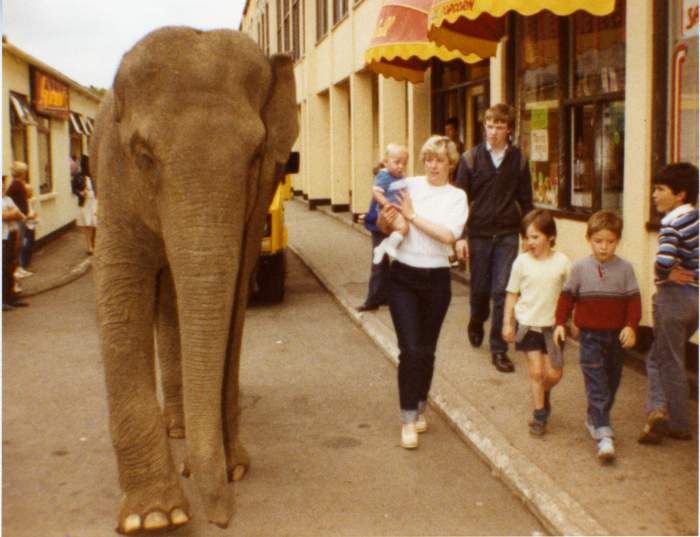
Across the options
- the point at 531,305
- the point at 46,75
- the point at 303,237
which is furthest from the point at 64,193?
the point at 531,305

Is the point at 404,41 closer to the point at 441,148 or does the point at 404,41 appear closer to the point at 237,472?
the point at 441,148

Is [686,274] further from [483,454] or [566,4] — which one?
[566,4]

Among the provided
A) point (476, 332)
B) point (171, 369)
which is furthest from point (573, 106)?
point (171, 369)

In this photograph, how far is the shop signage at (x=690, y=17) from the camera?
7.32m

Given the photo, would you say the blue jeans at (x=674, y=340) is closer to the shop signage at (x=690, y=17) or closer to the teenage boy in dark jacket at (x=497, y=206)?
the teenage boy in dark jacket at (x=497, y=206)

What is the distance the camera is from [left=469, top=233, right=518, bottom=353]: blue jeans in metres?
8.22

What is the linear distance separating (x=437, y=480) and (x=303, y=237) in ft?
51.3

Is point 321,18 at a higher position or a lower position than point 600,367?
higher

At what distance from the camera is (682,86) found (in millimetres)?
7723

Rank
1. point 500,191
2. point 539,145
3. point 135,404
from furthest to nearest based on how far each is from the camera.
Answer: point 539,145, point 500,191, point 135,404

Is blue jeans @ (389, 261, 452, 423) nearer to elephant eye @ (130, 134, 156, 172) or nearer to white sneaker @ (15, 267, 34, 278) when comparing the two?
elephant eye @ (130, 134, 156, 172)

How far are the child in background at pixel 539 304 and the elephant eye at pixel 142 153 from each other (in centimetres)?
265

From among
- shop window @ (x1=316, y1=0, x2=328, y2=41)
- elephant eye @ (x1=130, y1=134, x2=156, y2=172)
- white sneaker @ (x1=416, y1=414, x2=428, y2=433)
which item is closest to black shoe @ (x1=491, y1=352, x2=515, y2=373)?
white sneaker @ (x1=416, y1=414, x2=428, y2=433)

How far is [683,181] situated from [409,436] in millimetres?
2270
